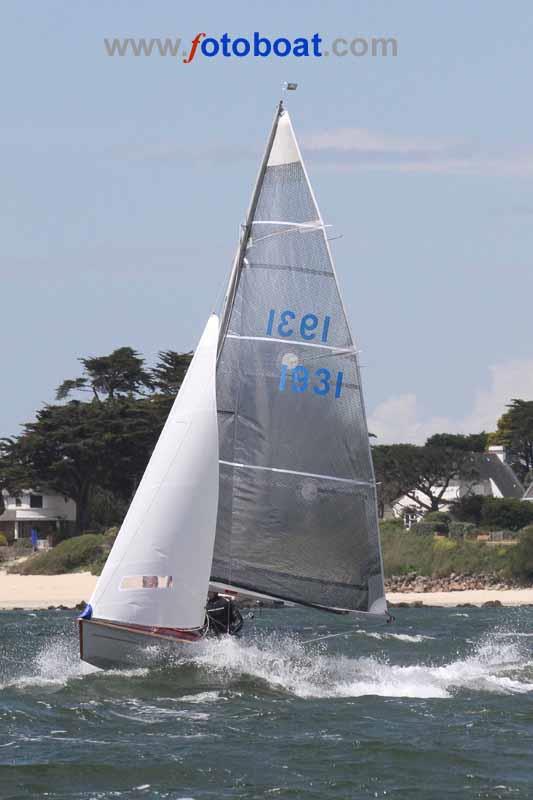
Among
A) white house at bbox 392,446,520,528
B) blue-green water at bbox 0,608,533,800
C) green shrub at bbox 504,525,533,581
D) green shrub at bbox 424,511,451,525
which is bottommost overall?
blue-green water at bbox 0,608,533,800

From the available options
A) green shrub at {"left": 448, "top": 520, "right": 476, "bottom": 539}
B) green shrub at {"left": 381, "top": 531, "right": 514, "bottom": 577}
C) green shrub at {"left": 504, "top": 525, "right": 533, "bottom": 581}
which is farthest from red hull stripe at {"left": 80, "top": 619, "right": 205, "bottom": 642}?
green shrub at {"left": 448, "top": 520, "right": 476, "bottom": 539}

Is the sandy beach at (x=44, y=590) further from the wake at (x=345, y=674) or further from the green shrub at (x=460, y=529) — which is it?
the wake at (x=345, y=674)

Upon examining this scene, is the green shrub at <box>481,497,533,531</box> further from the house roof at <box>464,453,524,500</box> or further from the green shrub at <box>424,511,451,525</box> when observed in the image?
the house roof at <box>464,453,524,500</box>

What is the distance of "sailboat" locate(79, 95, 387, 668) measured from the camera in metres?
24.0

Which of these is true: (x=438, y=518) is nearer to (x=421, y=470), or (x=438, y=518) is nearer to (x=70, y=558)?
(x=421, y=470)

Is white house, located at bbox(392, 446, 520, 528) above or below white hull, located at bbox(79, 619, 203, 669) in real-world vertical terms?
above

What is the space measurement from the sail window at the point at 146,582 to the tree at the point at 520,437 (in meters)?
98.4

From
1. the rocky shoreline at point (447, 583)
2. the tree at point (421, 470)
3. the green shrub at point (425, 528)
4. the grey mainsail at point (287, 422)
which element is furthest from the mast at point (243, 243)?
the tree at point (421, 470)

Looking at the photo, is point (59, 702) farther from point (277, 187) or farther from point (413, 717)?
point (277, 187)

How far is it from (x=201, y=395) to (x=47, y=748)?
262 inches

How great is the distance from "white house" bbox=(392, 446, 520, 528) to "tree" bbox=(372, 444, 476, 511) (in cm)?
87

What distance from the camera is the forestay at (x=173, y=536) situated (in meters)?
23.7

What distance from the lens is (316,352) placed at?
24266 mm

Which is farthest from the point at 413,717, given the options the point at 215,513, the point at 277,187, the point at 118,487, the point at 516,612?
the point at 118,487
